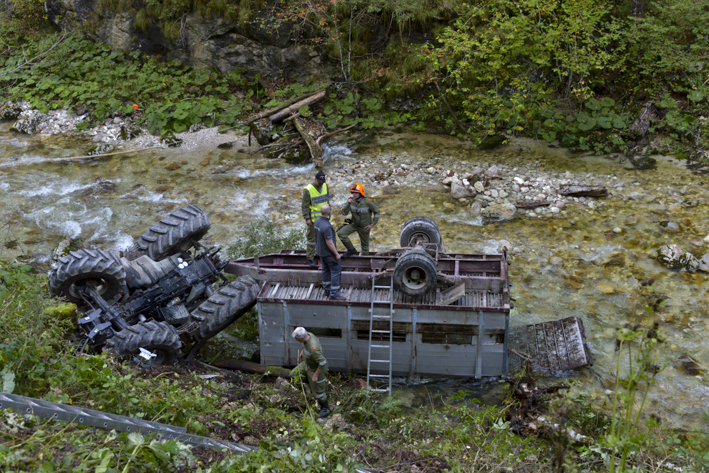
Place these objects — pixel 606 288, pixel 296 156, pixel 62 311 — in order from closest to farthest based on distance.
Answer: pixel 62 311 < pixel 606 288 < pixel 296 156

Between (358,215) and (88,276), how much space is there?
11.9 ft

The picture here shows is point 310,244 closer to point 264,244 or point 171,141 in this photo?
point 264,244

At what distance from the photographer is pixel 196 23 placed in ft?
55.8

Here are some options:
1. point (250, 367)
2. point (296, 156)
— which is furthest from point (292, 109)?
point (250, 367)

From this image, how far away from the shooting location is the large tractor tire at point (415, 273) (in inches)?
273

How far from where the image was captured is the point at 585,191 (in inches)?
468

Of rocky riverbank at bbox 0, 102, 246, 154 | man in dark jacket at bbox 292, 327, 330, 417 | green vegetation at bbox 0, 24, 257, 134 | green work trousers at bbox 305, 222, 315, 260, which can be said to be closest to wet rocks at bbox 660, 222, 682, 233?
green work trousers at bbox 305, 222, 315, 260

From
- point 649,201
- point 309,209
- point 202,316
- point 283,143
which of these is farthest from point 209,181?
point 649,201

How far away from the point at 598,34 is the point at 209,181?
10.4 meters

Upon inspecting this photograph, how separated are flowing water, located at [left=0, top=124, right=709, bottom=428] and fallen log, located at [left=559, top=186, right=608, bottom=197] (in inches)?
14.3

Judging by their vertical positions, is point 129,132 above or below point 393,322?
above

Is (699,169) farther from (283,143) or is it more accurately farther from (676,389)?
(283,143)

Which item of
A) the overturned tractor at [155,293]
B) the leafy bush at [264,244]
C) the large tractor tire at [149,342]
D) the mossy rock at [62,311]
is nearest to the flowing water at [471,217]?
the leafy bush at [264,244]

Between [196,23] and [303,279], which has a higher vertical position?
[196,23]
